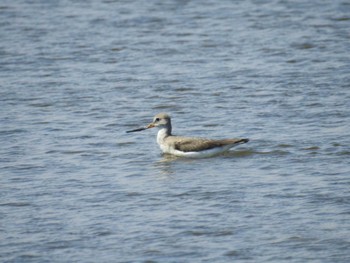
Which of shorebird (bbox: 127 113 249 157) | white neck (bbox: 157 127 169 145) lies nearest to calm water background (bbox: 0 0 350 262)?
shorebird (bbox: 127 113 249 157)

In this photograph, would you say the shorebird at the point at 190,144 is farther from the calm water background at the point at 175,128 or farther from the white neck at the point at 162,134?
the calm water background at the point at 175,128

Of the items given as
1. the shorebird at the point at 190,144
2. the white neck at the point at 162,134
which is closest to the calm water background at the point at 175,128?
the shorebird at the point at 190,144

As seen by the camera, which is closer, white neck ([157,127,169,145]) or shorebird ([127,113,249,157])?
shorebird ([127,113,249,157])

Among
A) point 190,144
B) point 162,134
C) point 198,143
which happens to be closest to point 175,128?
point 162,134

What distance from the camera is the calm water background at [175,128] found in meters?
11.4

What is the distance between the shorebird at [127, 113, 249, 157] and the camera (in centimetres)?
1497

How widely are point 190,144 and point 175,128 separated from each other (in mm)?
1649

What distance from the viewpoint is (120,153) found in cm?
1528

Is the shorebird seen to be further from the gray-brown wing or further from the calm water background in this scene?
the calm water background

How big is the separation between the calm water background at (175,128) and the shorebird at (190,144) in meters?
0.19

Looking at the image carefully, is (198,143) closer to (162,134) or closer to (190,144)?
(190,144)

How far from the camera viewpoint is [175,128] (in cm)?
1673

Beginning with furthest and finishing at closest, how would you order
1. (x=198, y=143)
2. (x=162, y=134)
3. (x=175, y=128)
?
(x=175, y=128) < (x=162, y=134) < (x=198, y=143)

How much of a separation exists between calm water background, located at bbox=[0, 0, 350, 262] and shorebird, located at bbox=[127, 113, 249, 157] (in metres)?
0.19
